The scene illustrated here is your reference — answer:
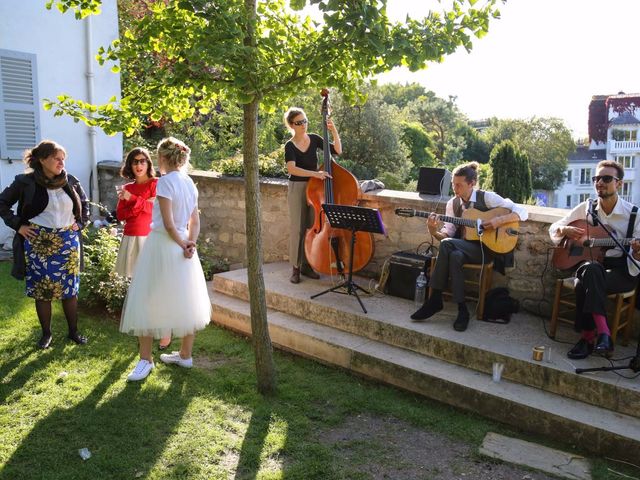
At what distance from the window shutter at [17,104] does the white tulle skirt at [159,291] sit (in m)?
4.99

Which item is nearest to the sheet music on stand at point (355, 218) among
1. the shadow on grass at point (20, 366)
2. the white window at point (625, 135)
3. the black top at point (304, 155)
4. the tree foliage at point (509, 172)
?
the black top at point (304, 155)

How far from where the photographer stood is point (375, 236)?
6141 millimetres

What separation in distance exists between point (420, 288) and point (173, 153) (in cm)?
259

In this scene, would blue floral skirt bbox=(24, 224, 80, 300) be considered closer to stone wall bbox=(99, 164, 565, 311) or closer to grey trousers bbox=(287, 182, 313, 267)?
grey trousers bbox=(287, 182, 313, 267)

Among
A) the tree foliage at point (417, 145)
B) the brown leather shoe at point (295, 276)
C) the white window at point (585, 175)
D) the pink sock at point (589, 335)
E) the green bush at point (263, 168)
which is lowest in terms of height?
the pink sock at point (589, 335)

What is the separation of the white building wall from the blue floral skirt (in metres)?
A: 3.85

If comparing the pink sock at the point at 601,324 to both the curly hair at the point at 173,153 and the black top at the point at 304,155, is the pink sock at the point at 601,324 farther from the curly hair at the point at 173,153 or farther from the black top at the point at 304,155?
the curly hair at the point at 173,153

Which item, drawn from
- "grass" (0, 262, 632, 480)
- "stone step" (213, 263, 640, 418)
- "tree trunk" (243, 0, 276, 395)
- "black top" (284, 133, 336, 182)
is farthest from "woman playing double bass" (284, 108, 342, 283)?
"tree trunk" (243, 0, 276, 395)

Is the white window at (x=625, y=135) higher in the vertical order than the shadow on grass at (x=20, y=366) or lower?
higher

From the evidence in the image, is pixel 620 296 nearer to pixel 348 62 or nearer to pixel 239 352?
pixel 348 62

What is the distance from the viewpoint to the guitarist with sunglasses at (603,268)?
4078 millimetres

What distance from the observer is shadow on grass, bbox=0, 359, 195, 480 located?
3160mm

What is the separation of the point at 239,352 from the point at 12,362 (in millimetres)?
1841

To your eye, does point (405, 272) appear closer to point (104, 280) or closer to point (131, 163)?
point (131, 163)
